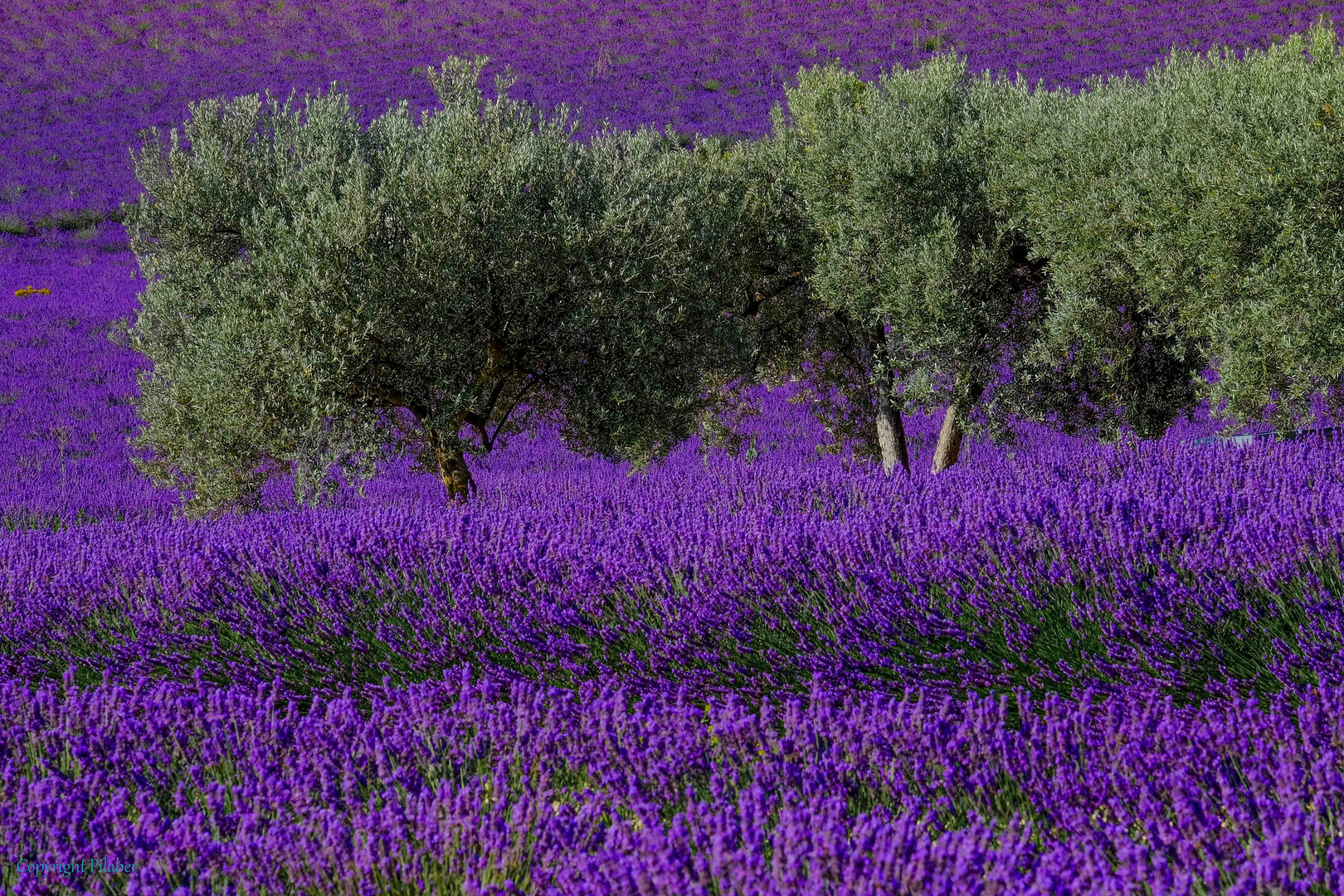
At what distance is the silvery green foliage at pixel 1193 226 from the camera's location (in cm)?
1003

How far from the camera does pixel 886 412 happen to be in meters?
14.3

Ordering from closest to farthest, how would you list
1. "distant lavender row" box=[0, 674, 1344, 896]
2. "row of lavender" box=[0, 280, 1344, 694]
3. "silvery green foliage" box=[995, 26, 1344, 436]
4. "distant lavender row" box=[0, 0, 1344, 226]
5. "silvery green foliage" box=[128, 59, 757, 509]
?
"distant lavender row" box=[0, 674, 1344, 896]
"row of lavender" box=[0, 280, 1344, 694]
"silvery green foliage" box=[128, 59, 757, 509]
"silvery green foliage" box=[995, 26, 1344, 436]
"distant lavender row" box=[0, 0, 1344, 226]

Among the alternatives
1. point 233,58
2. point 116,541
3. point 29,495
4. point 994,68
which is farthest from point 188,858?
point 233,58

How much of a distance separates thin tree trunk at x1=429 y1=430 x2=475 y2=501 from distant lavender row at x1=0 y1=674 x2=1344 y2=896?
6.47 m

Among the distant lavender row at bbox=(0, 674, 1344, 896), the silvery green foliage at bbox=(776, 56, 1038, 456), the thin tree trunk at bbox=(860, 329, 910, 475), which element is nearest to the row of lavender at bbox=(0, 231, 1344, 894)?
the distant lavender row at bbox=(0, 674, 1344, 896)

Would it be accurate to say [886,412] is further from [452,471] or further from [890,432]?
[452,471]

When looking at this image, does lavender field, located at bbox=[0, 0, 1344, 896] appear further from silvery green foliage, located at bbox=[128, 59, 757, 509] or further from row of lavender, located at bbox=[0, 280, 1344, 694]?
silvery green foliage, located at bbox=[128, 59, 757, 509]

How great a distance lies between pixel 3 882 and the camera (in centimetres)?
320

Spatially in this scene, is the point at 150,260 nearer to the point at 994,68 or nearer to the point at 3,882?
the point at 3,882

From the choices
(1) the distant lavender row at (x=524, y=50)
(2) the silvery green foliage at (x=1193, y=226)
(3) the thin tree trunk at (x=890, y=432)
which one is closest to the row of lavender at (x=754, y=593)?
(2) the silvery green foliage at (x=1193, y=226)

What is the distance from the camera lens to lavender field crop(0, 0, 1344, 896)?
296 cm

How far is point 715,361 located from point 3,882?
989cm

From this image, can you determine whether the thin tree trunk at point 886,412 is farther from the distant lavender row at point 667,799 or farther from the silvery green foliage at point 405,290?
the distant lavender row at point 667,799

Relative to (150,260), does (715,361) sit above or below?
below
